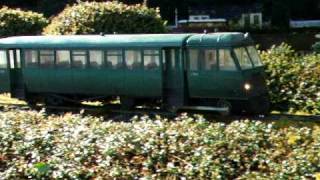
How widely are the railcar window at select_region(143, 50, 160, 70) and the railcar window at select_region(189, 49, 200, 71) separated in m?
1.01

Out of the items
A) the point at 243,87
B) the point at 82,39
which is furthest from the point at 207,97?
the point at 82,39

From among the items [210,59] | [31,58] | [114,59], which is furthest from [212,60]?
[31,58]

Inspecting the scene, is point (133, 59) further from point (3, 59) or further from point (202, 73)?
point (3, 59)

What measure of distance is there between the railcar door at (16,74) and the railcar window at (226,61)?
729 centimetres

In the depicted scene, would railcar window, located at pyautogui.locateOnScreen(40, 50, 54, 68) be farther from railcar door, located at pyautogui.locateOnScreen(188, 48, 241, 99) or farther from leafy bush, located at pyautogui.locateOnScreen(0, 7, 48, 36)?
leafy bush, located at pyautogui.locateOnScreen(0, 7, 48, 36)

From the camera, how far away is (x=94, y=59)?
1955 cm

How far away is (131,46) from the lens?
736 inches

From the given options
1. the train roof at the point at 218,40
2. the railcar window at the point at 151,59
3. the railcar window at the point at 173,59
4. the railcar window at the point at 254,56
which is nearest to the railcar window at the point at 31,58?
the railcar window at the point at 151,59

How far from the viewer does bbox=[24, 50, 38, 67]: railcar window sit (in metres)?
20.7

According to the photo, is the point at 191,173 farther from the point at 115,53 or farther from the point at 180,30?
the point at 180,30

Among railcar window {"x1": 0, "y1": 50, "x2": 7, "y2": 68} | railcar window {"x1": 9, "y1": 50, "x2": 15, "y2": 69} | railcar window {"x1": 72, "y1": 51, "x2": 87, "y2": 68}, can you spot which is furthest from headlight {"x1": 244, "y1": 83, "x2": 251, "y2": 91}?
railcar window {"x1": 0, "y1": 50, "x2": 7, "y2": 68}

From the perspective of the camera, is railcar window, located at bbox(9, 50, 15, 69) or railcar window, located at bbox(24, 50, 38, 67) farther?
railcar window, located at bbox(9, 50, 15, 69)

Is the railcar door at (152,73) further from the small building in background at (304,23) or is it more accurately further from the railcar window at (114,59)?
the small building in background at (304,23)

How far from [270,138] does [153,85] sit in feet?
35.6
